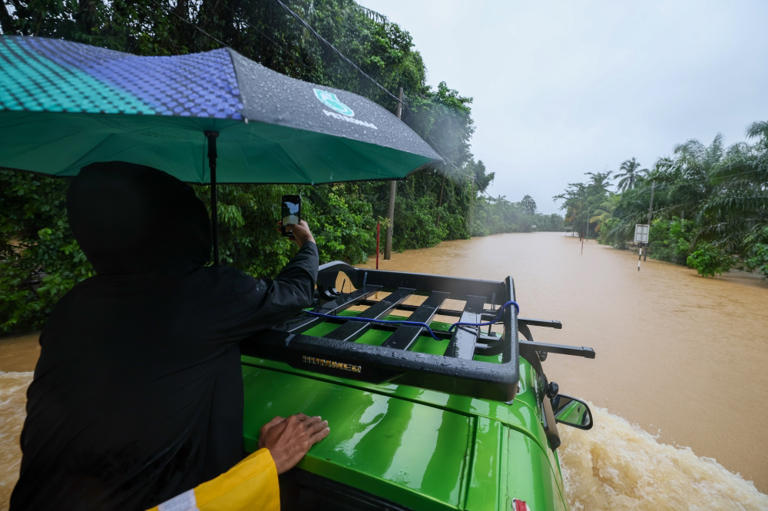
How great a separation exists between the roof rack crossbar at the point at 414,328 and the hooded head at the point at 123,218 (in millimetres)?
789

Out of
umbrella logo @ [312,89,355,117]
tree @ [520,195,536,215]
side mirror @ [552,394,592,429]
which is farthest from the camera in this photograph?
tree @ [520,195,536,215]

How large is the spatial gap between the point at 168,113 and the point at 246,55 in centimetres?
866

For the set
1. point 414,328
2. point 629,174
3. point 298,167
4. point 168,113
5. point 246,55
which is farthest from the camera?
point 629,174

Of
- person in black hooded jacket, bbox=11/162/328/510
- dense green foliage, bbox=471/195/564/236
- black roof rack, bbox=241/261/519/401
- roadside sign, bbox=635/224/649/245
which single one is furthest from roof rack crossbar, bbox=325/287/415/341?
dense green foliage, bbox=471/195/564/236

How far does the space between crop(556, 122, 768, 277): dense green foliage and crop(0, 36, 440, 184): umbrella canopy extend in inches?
628

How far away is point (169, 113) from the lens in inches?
30.0

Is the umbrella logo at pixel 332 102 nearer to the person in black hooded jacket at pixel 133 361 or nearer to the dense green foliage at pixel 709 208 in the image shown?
the person in black hooded jacket at pixel 133 361

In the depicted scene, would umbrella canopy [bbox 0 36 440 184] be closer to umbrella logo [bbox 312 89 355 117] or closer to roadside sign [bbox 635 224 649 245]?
umbrella logo [bbox 312 89 355 117]

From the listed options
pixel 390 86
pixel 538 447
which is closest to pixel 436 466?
pixel 538 447

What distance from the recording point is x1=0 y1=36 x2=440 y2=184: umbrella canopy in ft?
2.62

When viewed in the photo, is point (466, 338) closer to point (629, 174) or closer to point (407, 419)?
point (407, 419)

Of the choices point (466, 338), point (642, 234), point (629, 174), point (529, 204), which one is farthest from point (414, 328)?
point (529, 204)

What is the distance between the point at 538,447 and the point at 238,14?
9.49 metres

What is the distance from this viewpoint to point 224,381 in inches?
44.2
